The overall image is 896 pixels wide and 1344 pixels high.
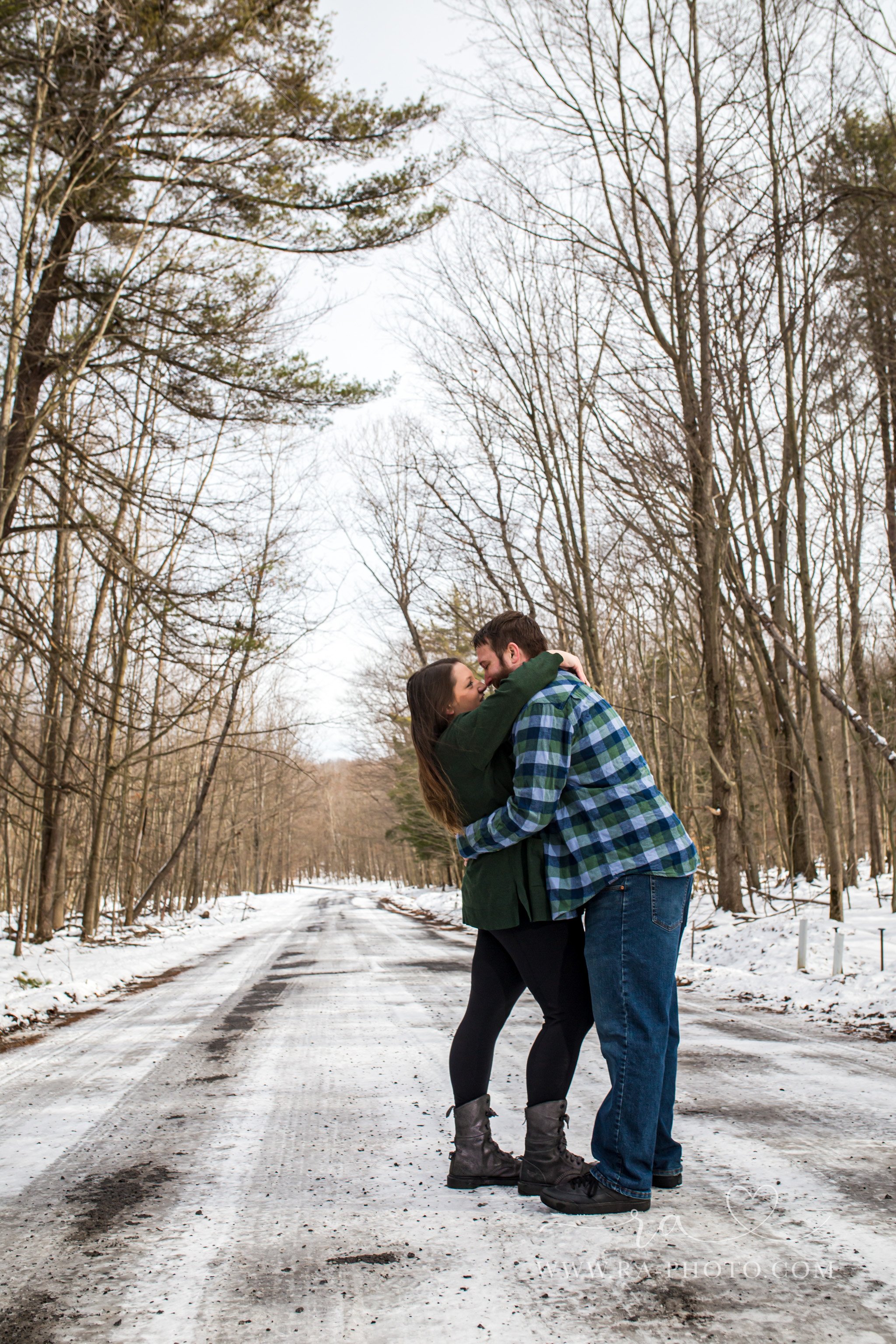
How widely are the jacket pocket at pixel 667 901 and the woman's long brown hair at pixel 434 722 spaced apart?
0.66m

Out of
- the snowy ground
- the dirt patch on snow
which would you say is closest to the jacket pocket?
the dirt patch on snow

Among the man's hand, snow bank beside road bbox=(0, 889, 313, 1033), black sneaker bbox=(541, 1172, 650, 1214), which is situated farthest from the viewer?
snow bank beside road bbox=(0, 889, 313, 1033)

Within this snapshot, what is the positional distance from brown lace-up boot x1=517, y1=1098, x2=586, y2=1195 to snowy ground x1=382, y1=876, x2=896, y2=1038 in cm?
331

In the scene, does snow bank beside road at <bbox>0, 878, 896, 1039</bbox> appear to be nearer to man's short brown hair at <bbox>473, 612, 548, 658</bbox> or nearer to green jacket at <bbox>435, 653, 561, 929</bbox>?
green jacket at <bbox>435, 653, 561, 929</bbox>

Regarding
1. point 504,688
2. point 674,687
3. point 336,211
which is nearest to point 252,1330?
point 504,688

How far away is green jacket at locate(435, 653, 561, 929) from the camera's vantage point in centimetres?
261

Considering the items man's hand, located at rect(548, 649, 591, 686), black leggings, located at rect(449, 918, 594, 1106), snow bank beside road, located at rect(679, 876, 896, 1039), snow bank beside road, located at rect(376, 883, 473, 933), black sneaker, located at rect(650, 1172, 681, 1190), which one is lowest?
snow bank beside road, located at rect(376, 883, 473, 933)

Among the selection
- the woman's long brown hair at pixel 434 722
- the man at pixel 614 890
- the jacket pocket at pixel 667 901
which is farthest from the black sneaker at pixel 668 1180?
the woman's long brown hair at pixel 434 722

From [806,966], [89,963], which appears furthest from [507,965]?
[89,963]

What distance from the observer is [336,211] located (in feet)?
33.3

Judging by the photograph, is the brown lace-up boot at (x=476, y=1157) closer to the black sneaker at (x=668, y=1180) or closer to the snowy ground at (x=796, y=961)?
the black sneaker at (x=668, y=1180)

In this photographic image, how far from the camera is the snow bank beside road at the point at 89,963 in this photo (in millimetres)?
7238

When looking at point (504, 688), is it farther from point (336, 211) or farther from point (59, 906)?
point (59, 906)

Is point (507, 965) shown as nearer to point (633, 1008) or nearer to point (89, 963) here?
point (633, 1008)
